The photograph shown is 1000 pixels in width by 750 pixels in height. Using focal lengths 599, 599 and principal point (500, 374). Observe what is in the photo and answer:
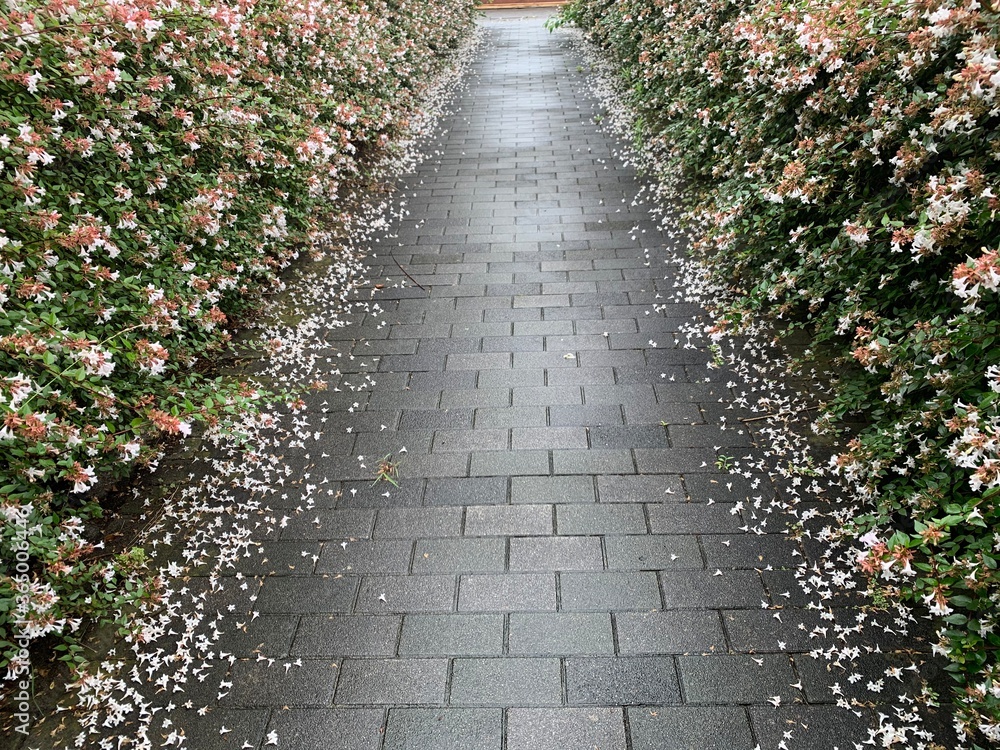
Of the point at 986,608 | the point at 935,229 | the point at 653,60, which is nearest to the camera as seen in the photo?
the point at 986,608

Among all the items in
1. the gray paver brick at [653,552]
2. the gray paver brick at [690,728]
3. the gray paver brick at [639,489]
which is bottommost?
the gray paver brick at [690,728]

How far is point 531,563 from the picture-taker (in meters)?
2.36

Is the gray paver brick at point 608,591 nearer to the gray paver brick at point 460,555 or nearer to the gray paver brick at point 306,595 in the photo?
the gray paver brick at point 460,555

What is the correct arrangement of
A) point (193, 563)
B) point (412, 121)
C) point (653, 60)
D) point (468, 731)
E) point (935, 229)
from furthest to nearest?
point (412, 121), point (653, 60), point (193, 563), point (935, 229), point (468, 731)

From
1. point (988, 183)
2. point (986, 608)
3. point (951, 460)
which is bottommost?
point (986, 608)

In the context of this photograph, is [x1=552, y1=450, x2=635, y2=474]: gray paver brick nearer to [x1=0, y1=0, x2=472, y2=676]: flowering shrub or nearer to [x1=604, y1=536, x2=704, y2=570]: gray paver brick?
[x1=604, y1=536, x2=704, y2=570]: gray paver brick

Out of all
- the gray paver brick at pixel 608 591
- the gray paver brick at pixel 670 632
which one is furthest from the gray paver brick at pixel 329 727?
the gray paver brick at pixel 670 632

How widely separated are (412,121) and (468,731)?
7500mm

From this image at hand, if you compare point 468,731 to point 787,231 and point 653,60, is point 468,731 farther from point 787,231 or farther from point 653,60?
point 653,60

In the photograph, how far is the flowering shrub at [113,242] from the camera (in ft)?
6.81

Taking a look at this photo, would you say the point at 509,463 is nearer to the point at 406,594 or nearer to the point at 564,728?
the point at 406,594

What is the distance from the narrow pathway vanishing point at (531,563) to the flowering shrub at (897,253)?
1.40 ft

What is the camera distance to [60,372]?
2.16 m

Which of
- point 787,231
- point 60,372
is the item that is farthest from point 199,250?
point 787,231
